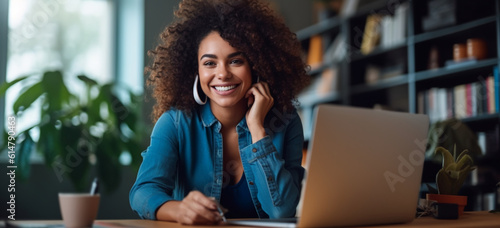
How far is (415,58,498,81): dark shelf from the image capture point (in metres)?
3.11

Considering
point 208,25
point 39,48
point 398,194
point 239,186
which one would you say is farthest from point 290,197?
point 39,48

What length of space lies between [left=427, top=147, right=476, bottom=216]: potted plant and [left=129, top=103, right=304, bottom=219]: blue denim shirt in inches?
15.1

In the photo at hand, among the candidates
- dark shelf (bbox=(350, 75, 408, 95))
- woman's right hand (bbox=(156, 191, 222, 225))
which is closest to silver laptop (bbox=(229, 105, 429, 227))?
woman's right hand (bbox=(156, 191, 222, 225))

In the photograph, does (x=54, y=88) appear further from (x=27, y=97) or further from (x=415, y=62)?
(x=415, y=62)

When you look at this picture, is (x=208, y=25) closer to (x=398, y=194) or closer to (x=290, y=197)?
(x=290, y=197)

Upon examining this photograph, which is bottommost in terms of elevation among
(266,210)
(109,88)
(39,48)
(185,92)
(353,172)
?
(266,210)

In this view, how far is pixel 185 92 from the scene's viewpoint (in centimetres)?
168

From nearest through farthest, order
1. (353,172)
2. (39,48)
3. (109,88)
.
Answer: (353,172) < (109,88) < (39,48)

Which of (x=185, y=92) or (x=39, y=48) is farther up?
(x=39, y=48)

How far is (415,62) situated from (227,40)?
2.34 metres

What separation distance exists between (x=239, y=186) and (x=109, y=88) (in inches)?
67.3

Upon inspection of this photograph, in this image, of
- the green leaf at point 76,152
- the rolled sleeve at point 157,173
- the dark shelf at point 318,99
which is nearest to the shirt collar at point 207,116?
the rolled sleeve at point 157,173

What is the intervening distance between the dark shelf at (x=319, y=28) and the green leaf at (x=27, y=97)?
251cm

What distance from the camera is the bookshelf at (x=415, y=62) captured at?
10.5 ft
